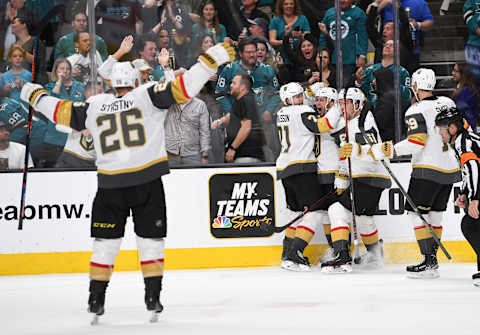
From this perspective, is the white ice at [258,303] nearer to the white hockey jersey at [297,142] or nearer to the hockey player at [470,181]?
the hockey player at [470,181]

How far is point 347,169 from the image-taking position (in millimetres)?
5605

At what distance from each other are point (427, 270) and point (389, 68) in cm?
175

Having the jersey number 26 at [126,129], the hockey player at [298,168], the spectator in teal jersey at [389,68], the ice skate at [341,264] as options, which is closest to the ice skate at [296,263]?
the hockey player at [298,168]

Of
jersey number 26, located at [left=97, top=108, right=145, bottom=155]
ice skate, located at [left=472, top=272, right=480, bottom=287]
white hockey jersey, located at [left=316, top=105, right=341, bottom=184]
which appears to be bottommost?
ice skate, located at [left=472, top=272, right=480, bottom=287]

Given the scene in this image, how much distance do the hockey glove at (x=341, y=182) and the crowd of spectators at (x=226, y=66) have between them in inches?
22.4

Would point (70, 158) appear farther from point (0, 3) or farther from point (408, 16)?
point (408, 16)

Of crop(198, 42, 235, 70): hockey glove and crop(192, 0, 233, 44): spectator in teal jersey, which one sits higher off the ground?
crop(192, 0, 233, 44): spectator in teal jersey

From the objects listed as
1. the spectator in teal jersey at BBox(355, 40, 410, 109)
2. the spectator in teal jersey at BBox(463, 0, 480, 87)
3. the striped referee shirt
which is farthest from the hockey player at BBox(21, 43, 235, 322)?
the spectator in teal jersey at BBox(463, 0, 480, 87)

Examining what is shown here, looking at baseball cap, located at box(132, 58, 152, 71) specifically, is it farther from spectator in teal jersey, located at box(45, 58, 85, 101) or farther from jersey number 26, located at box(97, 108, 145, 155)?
jersey number 26, located at box(97, 108, 145, 155)

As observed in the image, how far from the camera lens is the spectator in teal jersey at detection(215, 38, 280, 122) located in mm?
5934

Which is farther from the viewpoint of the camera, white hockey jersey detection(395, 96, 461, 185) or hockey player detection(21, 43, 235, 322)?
white hockey jersey detection(395, 96, 461, 185)

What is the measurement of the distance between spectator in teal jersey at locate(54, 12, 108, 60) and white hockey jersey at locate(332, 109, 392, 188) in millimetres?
1942

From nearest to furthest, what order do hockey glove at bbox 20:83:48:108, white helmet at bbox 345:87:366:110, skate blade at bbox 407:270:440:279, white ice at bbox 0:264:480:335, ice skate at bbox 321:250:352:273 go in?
white ice at bbox 0:264:480:335 → hockey glove at bbox 20:83:48:108 → skate blade at bbox 407:270:440:279 → ice skate at bbox 321:250:352:273 → white helmet at bbox 345:87:366:110

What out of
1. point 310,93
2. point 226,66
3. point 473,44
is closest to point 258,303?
point 310,93
